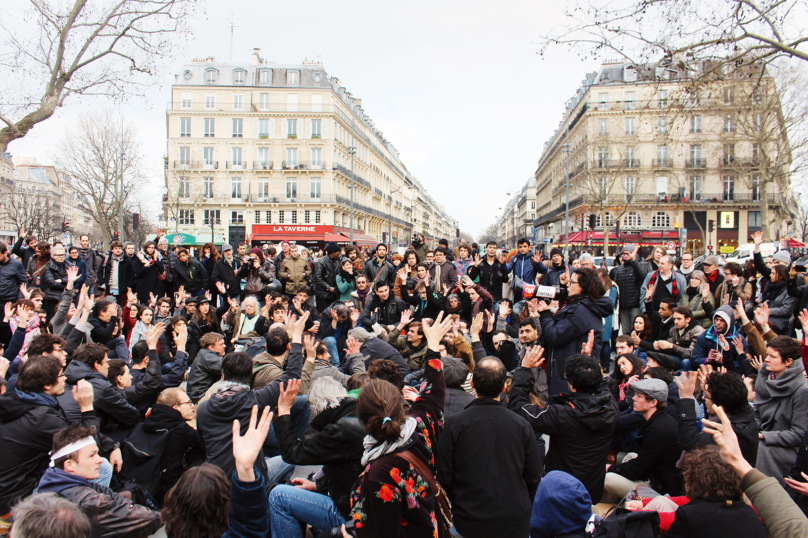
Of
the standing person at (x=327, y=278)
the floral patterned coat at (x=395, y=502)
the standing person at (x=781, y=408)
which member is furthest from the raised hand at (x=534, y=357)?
the standing person at (x=327, y=278)

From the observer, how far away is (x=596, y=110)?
154 feet

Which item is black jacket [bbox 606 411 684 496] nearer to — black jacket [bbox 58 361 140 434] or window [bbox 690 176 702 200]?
black jacket [bbox 58 361 140 434]

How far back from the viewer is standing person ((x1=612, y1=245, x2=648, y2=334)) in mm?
8852

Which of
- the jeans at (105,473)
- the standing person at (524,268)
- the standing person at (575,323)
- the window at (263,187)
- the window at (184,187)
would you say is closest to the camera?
the jeans at (105,473)

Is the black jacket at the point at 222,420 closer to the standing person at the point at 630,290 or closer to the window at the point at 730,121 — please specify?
the standing person at the point at 630,290

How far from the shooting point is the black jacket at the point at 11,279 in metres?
7.86

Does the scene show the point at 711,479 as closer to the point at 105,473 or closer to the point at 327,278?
the point at 105,473

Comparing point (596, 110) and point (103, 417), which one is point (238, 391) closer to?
point (103, 417)

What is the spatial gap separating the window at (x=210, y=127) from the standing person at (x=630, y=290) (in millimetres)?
47308

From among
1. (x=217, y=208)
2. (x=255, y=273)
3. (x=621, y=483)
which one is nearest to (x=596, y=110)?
(x=217, y=208)

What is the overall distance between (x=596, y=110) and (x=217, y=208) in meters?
39.0

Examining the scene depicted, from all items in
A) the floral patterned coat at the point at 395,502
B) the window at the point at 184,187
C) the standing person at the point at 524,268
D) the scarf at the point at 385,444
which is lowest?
the floral patterned coat at the point at 395,502

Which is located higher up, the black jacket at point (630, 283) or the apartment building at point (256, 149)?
the apartment building at point (256, 149)

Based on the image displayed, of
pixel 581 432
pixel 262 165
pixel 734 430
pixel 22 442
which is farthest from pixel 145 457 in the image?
pixel 262 165
